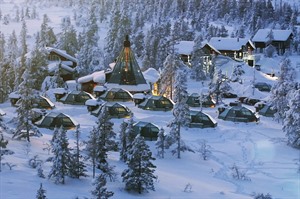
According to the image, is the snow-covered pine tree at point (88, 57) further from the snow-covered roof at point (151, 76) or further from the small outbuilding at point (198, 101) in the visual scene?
the small outbuilding at point (198, 101)

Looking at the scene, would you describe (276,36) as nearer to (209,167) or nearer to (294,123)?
(294,123)

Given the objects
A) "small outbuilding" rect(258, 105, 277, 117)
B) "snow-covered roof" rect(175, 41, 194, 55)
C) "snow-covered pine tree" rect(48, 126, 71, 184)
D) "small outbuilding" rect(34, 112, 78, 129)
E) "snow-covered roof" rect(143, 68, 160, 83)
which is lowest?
"small outbuilding" rect(258, 105, 277, 117)

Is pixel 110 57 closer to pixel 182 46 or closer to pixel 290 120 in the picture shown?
pixel 182 46

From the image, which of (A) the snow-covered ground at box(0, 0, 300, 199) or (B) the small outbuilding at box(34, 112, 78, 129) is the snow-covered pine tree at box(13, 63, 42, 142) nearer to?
(A) the snow-covered ground at box(0, 0, 300, 199)

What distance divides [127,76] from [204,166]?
2371 centimetres

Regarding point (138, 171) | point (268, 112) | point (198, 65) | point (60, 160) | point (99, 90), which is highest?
point (60, 160)

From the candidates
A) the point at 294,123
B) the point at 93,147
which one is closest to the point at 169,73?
the point at 294,123

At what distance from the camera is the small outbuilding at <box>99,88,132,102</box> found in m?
43.7

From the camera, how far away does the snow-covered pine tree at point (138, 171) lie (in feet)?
66.1

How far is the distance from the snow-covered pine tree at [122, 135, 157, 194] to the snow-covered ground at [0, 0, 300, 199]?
0.34 meters

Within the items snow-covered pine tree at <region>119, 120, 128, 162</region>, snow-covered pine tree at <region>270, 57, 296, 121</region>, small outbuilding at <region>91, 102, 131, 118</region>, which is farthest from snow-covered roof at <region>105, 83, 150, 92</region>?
snow-covered pine tree at <region>119, 120, 128, 162</region>

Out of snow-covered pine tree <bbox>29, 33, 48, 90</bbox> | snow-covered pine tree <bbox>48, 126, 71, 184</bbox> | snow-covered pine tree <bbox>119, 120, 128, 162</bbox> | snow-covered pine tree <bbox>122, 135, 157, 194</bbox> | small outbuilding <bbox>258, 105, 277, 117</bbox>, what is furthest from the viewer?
snow-covered pine tree <bbox>29, 33, 48, 90</bbox>

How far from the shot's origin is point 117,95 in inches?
1720

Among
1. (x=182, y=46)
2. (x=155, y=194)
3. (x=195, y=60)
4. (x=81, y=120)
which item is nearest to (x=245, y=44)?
(x=182, y=46)
